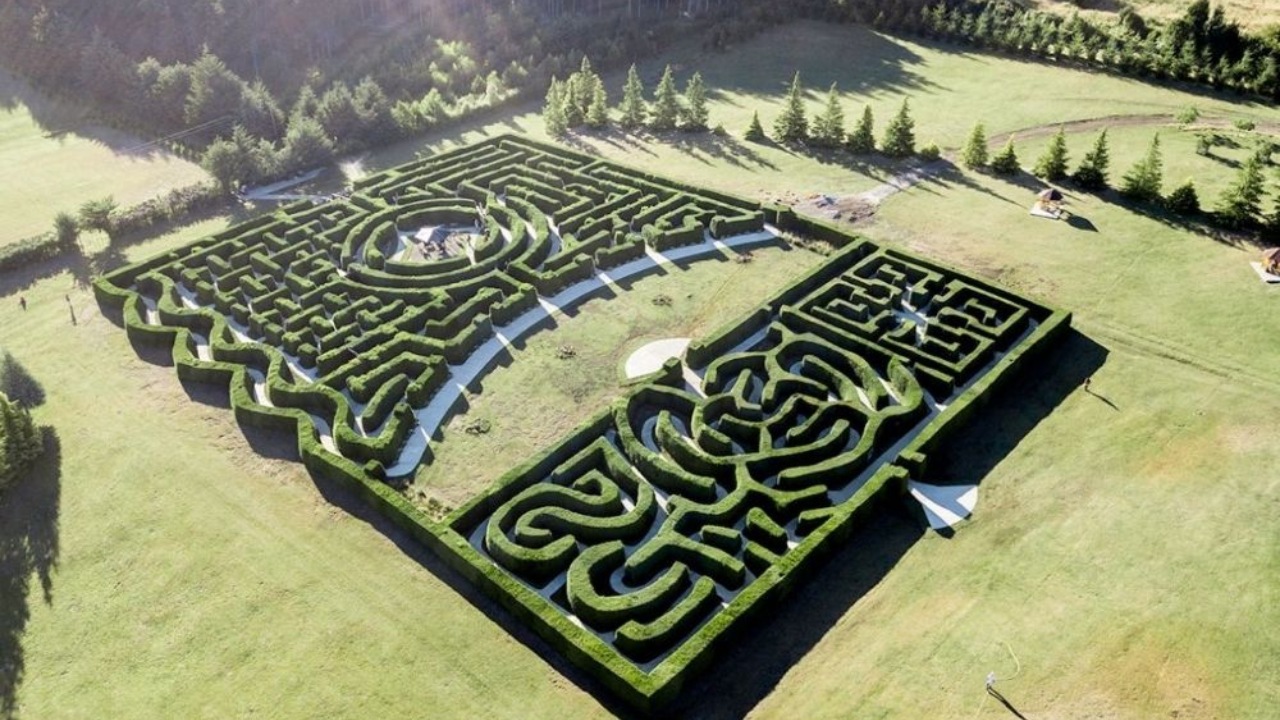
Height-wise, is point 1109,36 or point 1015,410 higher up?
point 1109,36

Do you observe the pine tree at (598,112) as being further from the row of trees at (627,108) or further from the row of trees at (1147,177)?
the row of trees at (1147,177)

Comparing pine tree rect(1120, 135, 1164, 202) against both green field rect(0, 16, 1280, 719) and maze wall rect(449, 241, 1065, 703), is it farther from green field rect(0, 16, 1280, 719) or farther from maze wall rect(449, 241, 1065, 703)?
maze wall rect(449, 241, 1065, 703)

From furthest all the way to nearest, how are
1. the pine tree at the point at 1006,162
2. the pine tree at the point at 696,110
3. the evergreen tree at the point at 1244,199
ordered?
1. the pine tree at the point at 696,110
2. the pine tree at the point at 1006,162
3. the evergreen tree at the point at 1244,199

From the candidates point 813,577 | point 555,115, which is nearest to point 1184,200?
point 813,577

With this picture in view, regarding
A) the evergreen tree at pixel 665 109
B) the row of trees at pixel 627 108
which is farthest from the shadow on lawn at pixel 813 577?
the evergreen tree at pixel 665 109

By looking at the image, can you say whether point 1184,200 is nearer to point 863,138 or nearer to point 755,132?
point 863,138

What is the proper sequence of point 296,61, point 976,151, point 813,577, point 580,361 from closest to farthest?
point 813,577
point 580,361
point 976,151
point 296,61

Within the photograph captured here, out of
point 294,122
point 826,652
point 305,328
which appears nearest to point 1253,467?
point 826,652

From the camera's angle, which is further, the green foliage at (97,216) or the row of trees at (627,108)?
the row of trees at (627,108)
